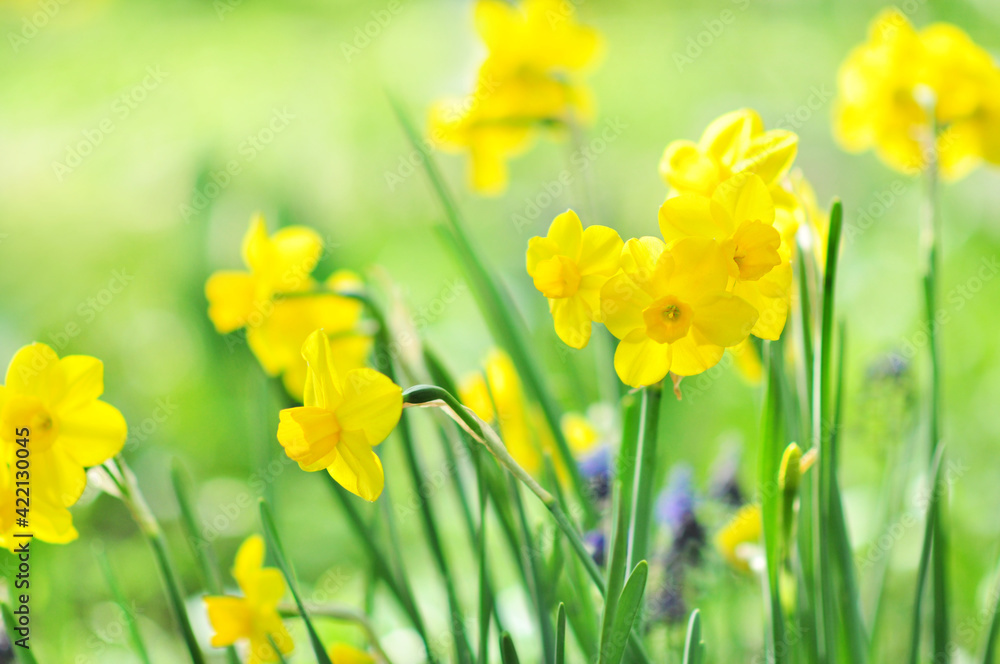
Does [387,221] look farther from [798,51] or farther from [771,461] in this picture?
[771,461]

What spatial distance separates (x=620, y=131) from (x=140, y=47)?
2190 millimetres

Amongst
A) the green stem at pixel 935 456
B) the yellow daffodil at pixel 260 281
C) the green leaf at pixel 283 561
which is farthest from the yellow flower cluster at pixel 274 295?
the green stem at pixel 935 456

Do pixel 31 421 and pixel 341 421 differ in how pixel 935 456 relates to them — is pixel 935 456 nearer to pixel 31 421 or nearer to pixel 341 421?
pixel 341 421

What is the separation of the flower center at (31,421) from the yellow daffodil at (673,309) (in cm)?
36

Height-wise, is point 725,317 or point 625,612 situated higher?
point 725,317

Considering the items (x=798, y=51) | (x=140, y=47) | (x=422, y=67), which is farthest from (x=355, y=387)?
(x=140, y=47)

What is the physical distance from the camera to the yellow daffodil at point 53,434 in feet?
1.54

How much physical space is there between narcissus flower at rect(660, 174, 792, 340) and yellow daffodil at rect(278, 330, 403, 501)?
0.64 feet

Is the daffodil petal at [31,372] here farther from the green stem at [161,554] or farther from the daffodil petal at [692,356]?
the daffodil petal at [692,356]

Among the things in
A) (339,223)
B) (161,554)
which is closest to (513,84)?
(161,554)

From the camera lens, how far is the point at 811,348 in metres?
0.57

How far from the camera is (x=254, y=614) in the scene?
0.60 meters

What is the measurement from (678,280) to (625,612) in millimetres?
209

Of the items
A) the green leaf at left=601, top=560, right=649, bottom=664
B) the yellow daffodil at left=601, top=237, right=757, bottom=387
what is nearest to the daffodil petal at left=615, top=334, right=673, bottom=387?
the yellow daffodil at left=601, top=237, right=757, bottom=387
